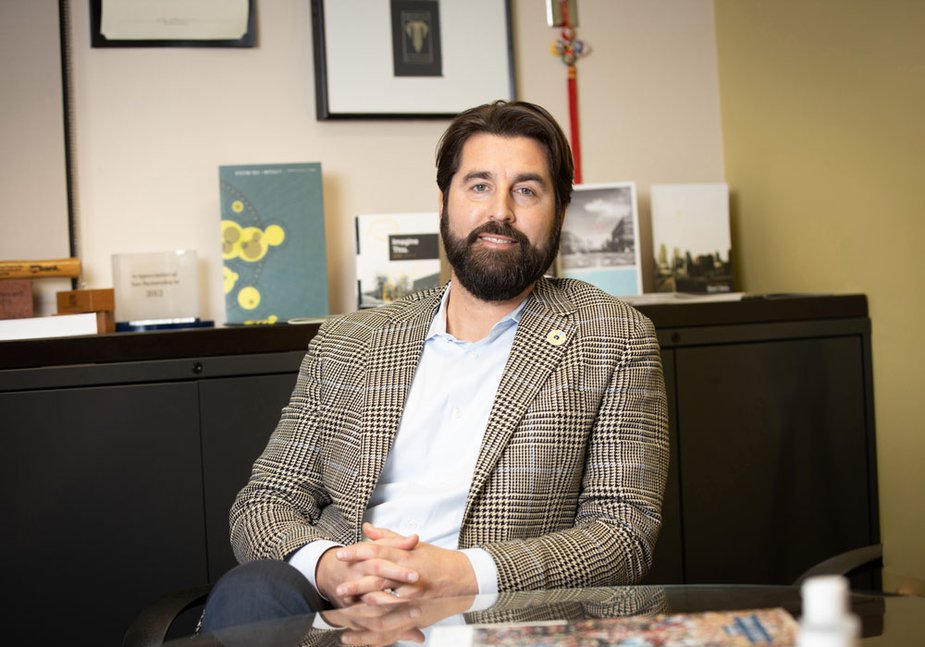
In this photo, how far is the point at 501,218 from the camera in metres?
1.88

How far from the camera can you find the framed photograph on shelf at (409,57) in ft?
9.41

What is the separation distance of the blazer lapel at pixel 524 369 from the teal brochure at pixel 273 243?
983 mm

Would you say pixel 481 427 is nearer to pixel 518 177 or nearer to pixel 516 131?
pixel 518 177

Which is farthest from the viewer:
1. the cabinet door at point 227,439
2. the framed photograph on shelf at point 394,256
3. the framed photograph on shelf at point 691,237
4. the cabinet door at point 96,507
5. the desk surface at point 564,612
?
the framed photograph on shelf at point 691,237

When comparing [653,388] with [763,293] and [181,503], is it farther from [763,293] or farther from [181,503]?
[763,293]

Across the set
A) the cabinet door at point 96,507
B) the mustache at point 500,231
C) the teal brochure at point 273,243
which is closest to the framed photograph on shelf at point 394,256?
the teal brochure at point 273,243

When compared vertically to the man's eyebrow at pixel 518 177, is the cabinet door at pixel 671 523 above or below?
below

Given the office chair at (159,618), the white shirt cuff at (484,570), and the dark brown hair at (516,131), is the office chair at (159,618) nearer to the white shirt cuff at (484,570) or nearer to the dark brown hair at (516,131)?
the white shirt cuff at (484,570)

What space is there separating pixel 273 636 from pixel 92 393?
1.25m

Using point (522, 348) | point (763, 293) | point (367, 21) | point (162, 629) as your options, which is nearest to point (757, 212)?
point (763, 293)

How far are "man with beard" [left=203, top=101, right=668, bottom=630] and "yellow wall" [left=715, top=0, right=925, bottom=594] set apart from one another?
105 centimetres

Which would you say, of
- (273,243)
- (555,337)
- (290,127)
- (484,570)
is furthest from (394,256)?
(484,570)

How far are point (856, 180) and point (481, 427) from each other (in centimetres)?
148

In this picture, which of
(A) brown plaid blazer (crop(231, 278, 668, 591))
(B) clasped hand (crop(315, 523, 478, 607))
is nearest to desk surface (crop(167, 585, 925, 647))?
(B) clasped hand (crop(315, 523, 478, 607))
